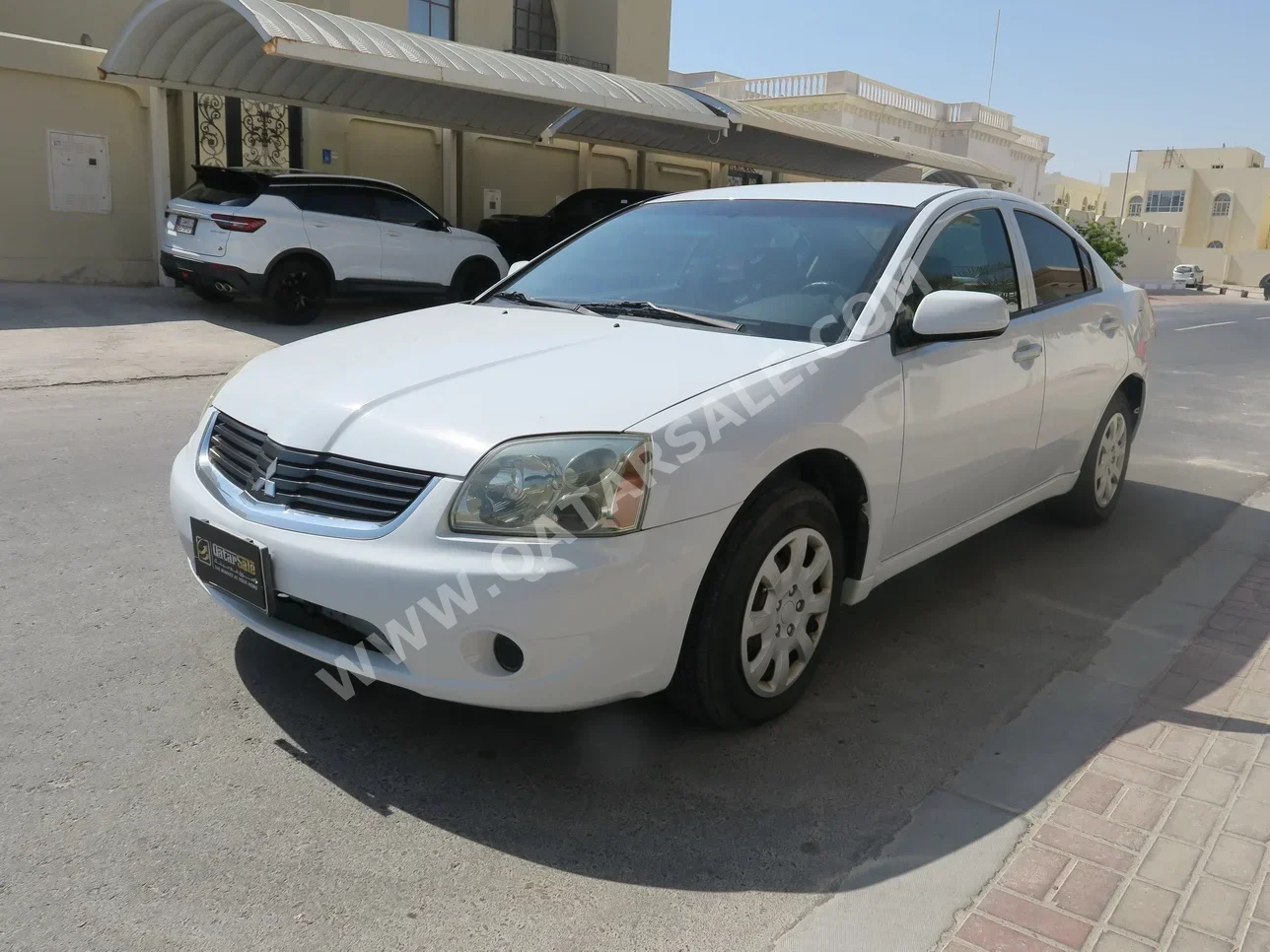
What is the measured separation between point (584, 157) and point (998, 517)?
18.7 metres

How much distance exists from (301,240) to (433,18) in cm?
1024

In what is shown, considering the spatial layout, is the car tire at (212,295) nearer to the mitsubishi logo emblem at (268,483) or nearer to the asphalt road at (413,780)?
the asphalt road at (413,780)

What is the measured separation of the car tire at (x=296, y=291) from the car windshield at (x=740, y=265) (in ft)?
27.2

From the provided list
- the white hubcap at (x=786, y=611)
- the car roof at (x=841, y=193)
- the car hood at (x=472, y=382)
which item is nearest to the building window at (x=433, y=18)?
the car roof at (x=841, y=193)

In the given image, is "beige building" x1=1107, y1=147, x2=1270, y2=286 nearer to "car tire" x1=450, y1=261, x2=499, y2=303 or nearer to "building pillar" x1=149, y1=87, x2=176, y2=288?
"car tire" x1=450, y1=261, x2=499, y2=303

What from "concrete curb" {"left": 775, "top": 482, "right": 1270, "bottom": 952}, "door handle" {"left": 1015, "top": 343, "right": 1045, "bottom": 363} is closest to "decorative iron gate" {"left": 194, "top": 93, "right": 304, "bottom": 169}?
"door handle" {"left": 1015, "top": 343, "right": 1045, "bottom": 363}

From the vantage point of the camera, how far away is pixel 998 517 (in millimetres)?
4566

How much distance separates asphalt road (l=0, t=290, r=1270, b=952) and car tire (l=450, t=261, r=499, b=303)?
961cm

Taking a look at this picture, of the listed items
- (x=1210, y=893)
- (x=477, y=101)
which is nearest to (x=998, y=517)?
(x=1210, y=893)

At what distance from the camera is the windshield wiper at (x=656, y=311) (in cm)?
365

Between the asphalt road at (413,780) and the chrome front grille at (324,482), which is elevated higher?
the chrome front grille at (324,482)

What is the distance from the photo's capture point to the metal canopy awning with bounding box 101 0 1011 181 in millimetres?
12242

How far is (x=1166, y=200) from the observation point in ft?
253

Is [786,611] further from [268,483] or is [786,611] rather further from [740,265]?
[268,483]
